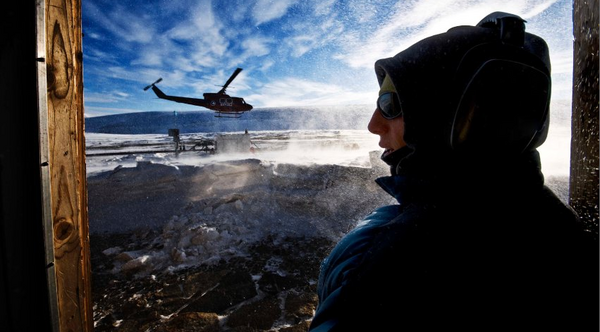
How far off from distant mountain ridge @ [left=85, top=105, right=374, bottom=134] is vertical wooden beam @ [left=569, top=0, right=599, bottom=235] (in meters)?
91.7

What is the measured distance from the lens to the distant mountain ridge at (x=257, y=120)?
9406 cm

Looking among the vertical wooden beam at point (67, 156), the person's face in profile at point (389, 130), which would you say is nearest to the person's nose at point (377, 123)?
the person's face in profile at point (389, 130)

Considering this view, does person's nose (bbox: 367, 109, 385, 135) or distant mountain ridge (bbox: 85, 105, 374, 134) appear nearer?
person's nose (bbox: 367, 109, 385, 135)

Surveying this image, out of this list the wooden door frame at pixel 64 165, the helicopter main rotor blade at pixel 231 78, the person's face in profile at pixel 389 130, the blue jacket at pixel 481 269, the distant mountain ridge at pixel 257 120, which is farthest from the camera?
the distant mountain ridge at pixel 257 120

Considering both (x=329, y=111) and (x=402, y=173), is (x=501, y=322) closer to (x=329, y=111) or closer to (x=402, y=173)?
(x=402, y=173)

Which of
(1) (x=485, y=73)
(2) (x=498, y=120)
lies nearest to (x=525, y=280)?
(2) (x=498, y=120)

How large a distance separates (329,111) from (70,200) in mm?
149766

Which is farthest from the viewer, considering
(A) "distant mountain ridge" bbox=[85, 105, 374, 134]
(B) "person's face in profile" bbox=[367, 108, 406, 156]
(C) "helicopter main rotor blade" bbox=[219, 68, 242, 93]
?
(A) "distant mountain ridge" bbox=[85, 105, 374, 134]

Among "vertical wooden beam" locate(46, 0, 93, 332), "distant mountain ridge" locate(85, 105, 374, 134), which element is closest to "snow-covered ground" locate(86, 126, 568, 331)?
"vertical wooden beam" locate(46, 0, 93, 332)

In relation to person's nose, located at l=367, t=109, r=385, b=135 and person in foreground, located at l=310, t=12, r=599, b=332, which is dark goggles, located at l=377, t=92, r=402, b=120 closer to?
person's nose, located at l=367, t=109, r=385, b=135

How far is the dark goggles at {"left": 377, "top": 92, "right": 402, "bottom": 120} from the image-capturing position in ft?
4.38

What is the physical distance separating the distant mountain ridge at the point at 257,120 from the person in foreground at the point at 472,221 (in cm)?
9169

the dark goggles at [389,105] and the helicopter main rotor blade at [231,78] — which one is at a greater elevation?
the helicopter main rotor blade at [231,78]

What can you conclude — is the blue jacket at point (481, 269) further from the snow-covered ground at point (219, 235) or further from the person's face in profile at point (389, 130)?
the snow-covered ground at point (219, 235)
